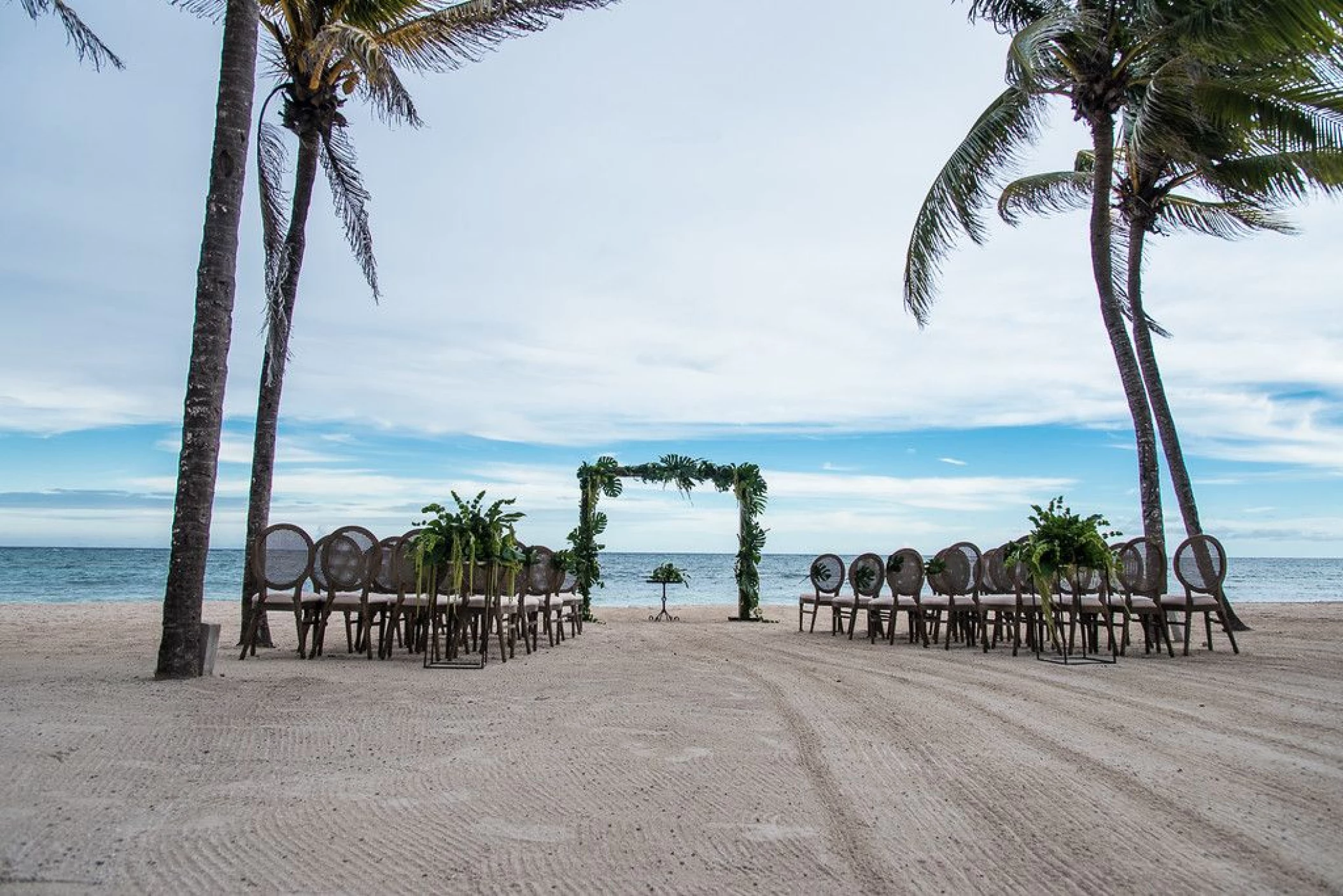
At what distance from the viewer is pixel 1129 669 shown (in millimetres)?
7191

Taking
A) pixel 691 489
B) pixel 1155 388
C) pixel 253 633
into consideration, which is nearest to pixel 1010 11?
pixel 1155 388

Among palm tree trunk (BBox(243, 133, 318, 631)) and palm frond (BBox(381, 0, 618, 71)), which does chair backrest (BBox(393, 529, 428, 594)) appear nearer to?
palm tree trunk (BBox(243, 133, 318, 631))

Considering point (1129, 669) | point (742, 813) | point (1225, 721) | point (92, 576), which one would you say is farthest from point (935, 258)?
point (92, 576)

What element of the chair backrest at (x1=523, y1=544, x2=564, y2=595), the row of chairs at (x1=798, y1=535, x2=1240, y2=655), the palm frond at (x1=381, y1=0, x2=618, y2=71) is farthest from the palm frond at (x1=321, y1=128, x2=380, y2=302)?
the row of chairs at (x1=798, y1=535, x2=1240, y2=655)

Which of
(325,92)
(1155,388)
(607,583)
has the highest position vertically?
(325,92)

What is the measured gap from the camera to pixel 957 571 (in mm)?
9305

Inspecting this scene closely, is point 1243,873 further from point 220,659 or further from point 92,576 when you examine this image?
point 92,576

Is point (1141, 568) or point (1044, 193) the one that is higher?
point (1044, 193)

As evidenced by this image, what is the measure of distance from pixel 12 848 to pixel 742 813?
2273 millimetres

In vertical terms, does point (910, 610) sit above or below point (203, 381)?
below

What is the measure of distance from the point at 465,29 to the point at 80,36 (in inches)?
154

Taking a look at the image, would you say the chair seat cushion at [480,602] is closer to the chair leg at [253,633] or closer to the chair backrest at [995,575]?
the chair leg at [253,633]

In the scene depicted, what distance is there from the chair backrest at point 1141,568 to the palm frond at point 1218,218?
7.23 metres

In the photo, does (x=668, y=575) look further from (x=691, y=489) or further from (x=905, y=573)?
(x=905, y=573)
